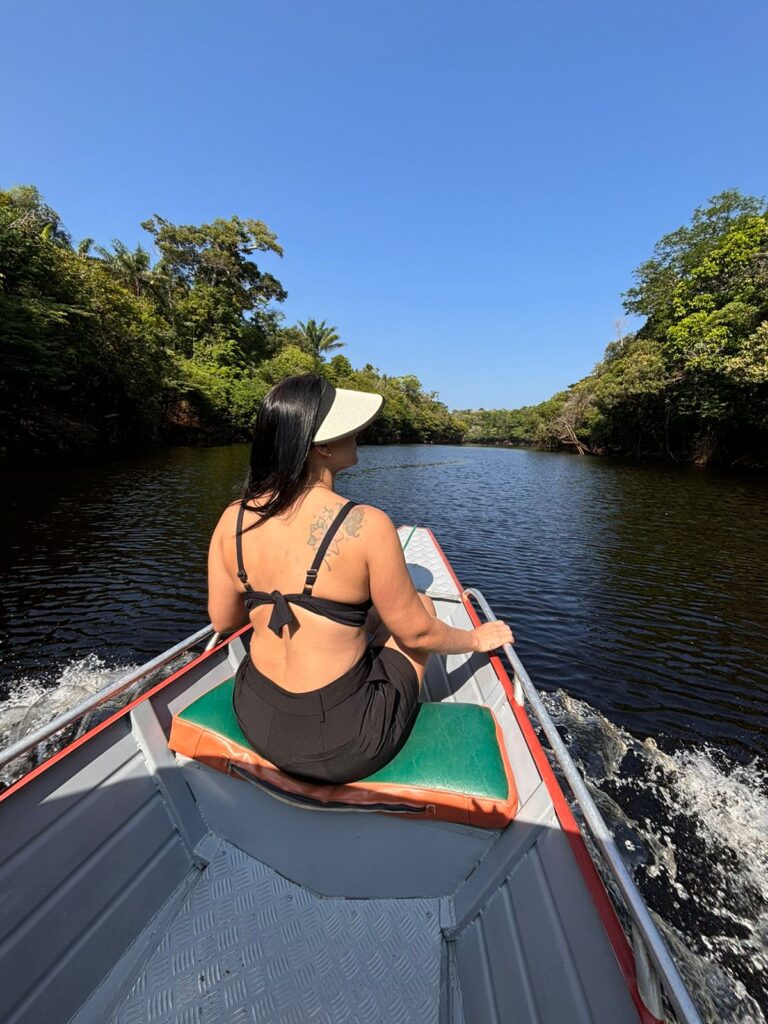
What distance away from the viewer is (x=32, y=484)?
1466cm

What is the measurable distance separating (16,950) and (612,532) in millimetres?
13189

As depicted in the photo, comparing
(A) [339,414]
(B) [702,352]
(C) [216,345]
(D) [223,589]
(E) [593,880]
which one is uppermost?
(C) [216,345]

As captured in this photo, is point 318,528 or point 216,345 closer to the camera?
point 318,528

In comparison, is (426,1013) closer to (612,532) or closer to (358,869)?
(358,869)

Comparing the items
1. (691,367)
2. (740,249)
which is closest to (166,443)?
(691,367)

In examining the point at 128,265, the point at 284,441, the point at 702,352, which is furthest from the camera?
the point at 128,265

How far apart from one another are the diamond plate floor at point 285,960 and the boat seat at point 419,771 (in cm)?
44

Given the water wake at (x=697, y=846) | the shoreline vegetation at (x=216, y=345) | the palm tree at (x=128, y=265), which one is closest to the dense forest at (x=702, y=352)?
the shoreline vegetation at (x=216, y=345)

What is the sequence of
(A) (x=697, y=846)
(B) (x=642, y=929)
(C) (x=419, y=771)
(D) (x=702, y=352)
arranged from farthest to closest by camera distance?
1. (D) (x=702, y=352)
2. (A) (x=697, y=846)
3. (C) (x=419, y=771)
4. (B) (x=642, y=929)

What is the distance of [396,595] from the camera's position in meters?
1.74

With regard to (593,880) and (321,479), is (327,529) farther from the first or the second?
(593,880)

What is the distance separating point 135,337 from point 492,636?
30420mm

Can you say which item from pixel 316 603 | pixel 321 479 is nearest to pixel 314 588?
pixel 316 603

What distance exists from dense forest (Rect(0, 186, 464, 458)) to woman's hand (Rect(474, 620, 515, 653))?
12547mm
